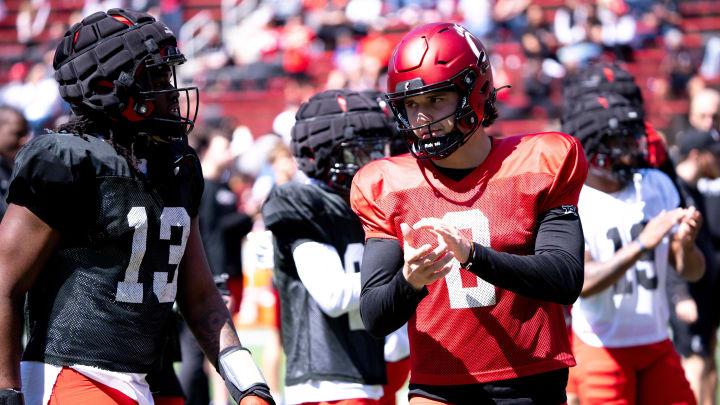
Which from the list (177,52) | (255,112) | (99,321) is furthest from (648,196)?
(255,112)

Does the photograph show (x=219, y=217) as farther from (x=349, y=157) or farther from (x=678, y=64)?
(x=678, y=64)

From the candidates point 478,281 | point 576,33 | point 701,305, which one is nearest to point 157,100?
point 478,281

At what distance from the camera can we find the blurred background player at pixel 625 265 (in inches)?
147

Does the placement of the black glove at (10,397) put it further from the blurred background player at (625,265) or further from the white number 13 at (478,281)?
the blurred background player at (625,265)

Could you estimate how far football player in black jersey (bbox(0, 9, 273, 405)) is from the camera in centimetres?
242

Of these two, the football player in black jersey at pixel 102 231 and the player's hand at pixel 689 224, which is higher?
the football player in black jersey at pixel 102 231

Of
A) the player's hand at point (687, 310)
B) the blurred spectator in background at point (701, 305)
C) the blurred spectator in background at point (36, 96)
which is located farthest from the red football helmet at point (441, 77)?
the blurred spectator in background at point (36, 96)

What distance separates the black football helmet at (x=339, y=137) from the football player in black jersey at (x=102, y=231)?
36.6 inches

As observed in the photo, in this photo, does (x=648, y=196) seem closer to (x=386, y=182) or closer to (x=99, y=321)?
(x=386, y=182)

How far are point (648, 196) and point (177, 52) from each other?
A: 2.27 meters

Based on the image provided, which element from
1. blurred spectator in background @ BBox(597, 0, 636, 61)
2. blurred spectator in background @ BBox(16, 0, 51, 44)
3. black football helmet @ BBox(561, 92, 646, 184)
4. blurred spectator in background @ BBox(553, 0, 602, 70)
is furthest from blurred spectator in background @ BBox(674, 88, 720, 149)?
blurred spectator in background @ BBox(16, 0, 51, 44)

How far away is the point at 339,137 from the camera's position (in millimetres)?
3652

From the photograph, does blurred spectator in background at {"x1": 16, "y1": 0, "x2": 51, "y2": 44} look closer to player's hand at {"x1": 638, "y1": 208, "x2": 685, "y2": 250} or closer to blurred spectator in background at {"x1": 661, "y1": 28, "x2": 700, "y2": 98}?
blurred spectator in background at {"x1": 661, "y1": 28, "x2": 700, "y2": 98}

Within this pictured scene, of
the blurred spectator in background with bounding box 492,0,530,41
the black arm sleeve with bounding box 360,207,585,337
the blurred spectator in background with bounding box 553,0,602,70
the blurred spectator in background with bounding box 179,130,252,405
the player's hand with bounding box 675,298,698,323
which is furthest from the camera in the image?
the blurred spectator in background with bounding box 492,0,530,41
